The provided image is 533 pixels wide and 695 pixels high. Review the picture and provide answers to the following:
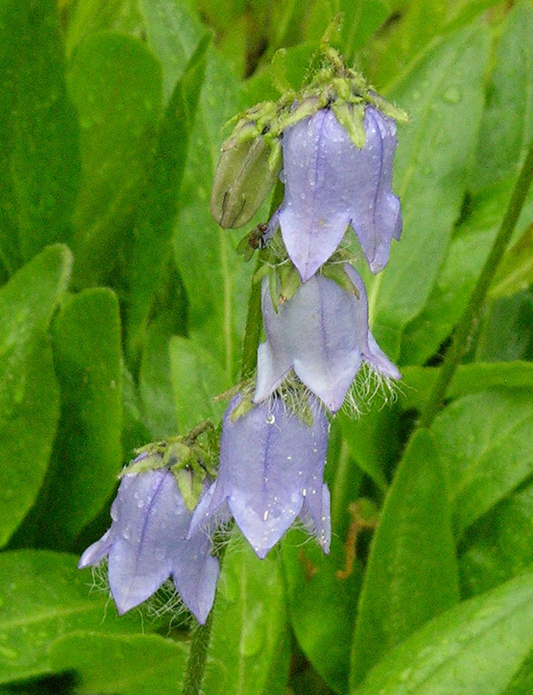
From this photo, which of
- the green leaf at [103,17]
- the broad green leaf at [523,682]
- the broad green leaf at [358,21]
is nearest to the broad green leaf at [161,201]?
the broad green leaf at [358,21]

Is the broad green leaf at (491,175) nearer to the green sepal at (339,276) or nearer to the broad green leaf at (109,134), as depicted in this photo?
the broad green leaf at (109,134)

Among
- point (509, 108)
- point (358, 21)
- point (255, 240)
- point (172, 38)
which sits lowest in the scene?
point (509, 108)

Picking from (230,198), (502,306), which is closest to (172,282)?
(502,306)

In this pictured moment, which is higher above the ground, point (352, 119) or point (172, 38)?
point (172, 38)

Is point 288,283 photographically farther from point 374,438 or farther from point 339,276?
point 374,438

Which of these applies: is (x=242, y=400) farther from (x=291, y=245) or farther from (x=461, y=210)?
(x=461, y=210)

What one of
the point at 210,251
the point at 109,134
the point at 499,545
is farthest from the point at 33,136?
the point at 499,545

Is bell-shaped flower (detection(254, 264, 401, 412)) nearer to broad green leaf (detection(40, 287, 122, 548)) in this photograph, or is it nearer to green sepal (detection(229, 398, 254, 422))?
green sepal (detection(229, 398, 254, 422))
